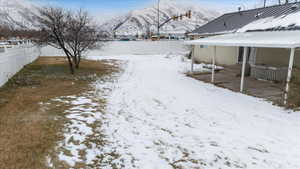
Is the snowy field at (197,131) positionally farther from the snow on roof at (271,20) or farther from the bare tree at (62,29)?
the bare tree at (62,29)

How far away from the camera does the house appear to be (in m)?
6.49

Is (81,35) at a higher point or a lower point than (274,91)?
higher

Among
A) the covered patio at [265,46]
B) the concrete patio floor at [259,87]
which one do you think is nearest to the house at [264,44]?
the covered patio at [265,46]

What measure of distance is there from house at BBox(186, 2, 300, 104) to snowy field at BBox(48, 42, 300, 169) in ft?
4.64

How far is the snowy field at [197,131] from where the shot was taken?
3.07 meters

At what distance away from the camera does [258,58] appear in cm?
1098

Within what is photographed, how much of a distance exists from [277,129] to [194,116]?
171 cm

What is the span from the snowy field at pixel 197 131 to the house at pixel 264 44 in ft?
4.64

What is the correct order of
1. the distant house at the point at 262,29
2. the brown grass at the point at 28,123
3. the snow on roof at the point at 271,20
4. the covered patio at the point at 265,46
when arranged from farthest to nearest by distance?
the distant house at the point at 262,29 < the snow on roof at the point at 271,20 < the covered patio at the point at 265,46 < the brown grass at the point at 28,123

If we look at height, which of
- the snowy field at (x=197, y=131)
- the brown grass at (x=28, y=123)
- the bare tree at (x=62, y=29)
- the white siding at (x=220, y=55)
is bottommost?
the snowy field at (x=197, y=131)

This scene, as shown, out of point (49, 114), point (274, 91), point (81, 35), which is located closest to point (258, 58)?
point (274, 91)

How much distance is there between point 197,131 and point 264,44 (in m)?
3.89

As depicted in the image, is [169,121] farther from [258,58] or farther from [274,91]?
[258,58]

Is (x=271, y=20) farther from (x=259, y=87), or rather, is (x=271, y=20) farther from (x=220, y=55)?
(x=259, y=87)
